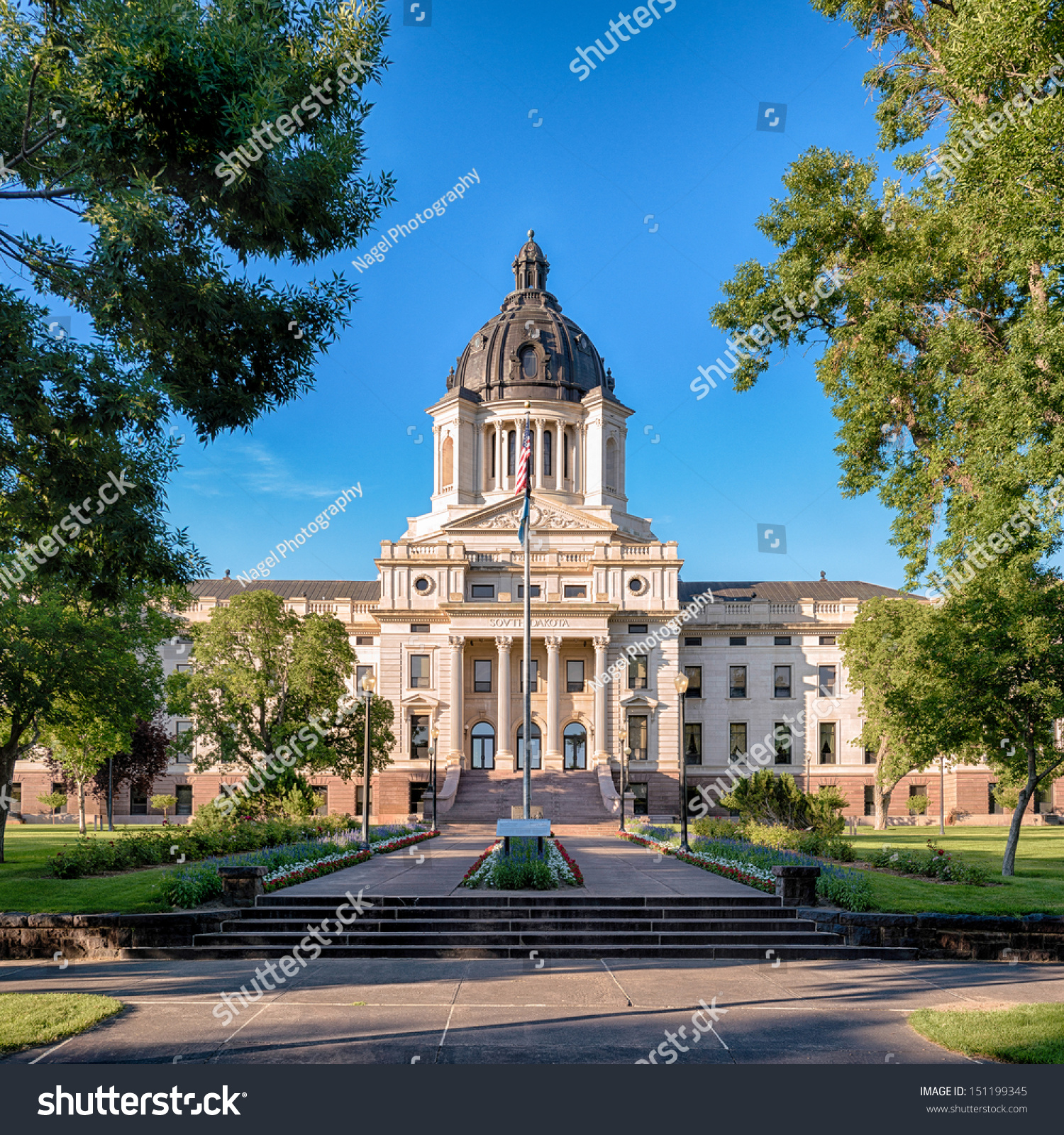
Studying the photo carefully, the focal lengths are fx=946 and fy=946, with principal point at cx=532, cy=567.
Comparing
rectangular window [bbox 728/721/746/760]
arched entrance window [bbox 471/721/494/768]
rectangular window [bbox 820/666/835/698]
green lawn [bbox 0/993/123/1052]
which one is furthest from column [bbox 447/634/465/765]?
green lawn [bbox 0/993/123/1052]

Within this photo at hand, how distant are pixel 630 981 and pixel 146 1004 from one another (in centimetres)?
607

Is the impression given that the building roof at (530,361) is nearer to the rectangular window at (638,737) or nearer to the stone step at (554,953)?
the rectangular window at (638,737)

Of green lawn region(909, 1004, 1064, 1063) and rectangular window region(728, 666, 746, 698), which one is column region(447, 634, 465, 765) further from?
green lawn region(909, 1004, 1064, 1063)

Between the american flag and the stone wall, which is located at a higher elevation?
the american flag

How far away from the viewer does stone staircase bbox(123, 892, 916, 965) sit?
14.6 meters

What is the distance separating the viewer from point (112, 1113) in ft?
25.6

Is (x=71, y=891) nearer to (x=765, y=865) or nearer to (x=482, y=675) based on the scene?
(x=765, y=865)

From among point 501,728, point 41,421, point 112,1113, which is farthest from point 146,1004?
point 501,728

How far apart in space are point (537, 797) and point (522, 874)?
3511 centimetres

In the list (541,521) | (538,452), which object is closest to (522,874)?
(541,521)

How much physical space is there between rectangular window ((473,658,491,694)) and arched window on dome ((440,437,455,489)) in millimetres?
17284

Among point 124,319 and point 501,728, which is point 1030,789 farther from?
point 501,728

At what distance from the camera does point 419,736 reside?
61.7 meters

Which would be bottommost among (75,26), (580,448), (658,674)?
(658,674)
